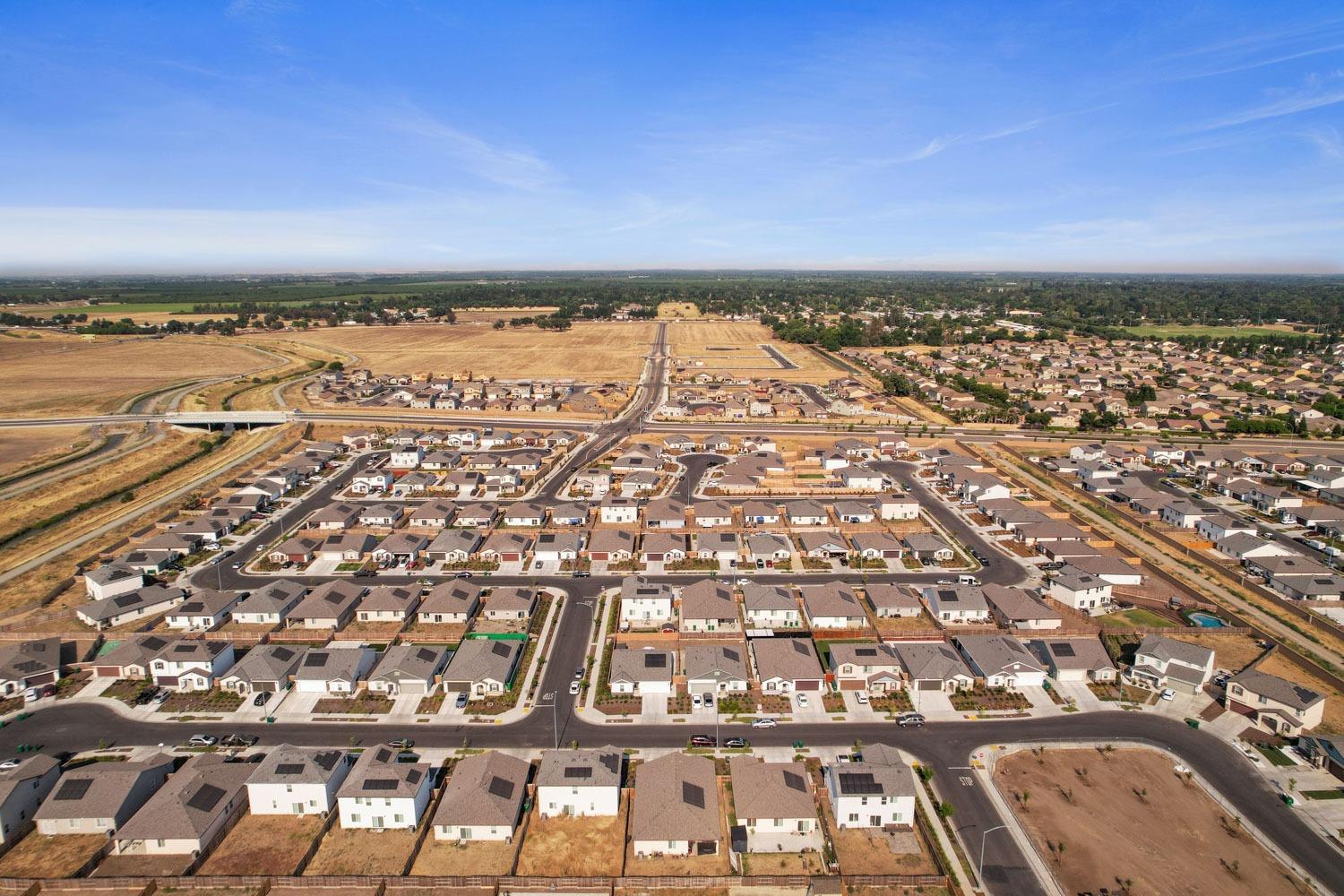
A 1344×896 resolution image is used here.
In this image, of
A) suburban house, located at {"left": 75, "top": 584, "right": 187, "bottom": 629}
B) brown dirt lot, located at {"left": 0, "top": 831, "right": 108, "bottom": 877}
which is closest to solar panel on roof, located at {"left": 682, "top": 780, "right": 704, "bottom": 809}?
brown dirt lot, located at {"left": 0, "top": 831, "right": 108, "bottom": 877}

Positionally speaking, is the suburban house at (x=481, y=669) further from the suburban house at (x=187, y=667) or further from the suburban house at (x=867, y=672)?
the suburban house at (x=867, y=672)

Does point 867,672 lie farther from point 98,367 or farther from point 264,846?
point 98,367

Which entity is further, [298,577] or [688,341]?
[688,341]

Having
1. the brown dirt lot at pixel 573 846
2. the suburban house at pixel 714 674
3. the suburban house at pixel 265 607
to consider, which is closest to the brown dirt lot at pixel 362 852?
the brown dirt lot at pixel 573 846

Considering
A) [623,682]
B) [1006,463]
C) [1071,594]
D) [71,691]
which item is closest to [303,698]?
[71,691]

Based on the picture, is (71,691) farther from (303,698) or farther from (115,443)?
(115,443)

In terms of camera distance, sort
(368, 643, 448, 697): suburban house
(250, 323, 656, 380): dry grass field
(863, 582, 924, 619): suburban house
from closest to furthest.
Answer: (368, 643, 448, 697): suburban house < (863, 582, 924, 619): suburban house < (250, 323, 656, 380): dry grass field

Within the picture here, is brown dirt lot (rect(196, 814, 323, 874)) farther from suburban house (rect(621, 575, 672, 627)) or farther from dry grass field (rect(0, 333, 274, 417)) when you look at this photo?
dry grass field (rect(0, 333, 274, 417))
